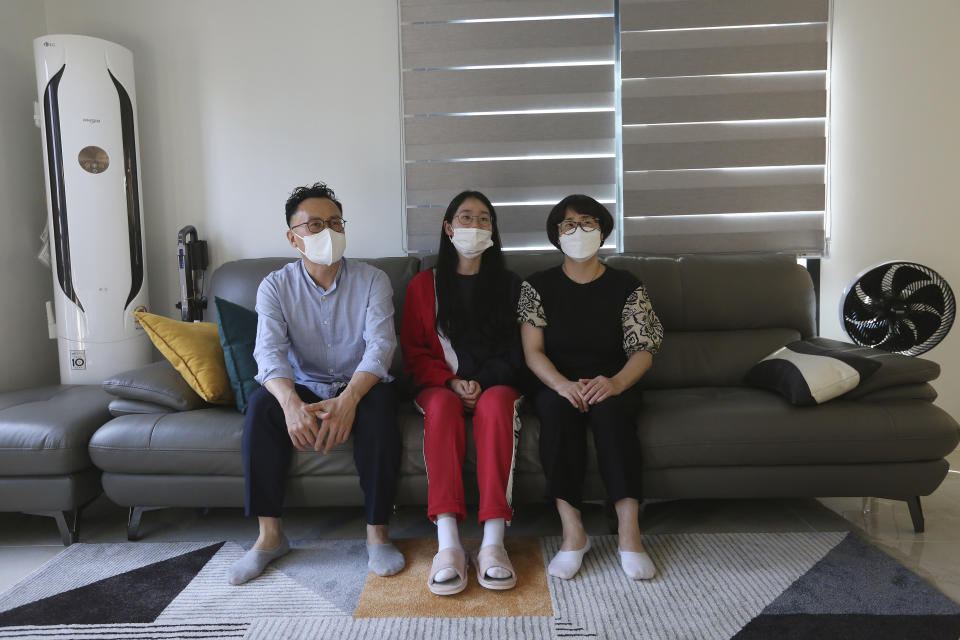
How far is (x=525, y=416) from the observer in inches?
77.7

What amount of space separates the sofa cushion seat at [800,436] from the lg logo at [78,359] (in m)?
2.29

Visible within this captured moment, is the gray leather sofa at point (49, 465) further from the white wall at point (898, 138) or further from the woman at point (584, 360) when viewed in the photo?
the white wall at point (898, 138)

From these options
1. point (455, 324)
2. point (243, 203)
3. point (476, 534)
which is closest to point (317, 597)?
point (476, 534)

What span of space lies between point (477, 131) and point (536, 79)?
36cm

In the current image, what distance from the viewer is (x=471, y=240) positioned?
83.7 inches

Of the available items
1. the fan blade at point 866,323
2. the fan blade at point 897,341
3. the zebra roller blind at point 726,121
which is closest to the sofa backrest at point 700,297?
the fan blade at point 866,323

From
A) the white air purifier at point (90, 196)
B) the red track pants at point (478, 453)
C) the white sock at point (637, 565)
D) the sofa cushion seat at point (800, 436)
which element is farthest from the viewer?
the white air purifier at point (90, 196)

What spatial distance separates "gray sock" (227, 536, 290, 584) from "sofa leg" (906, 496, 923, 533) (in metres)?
1.96

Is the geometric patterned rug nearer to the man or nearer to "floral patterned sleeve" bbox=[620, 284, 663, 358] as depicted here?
the man

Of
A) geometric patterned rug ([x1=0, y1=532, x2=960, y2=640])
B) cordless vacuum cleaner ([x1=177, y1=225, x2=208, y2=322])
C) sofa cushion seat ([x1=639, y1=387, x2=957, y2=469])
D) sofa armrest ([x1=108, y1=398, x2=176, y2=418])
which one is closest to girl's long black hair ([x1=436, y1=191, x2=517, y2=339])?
sofa cushion seat ([x1=639, y1=387, x2=957, y2=469])

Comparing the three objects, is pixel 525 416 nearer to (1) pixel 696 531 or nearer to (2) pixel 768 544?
(1) pixel 696 531

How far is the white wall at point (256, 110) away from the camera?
2900 mm

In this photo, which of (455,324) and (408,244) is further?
(408,244)

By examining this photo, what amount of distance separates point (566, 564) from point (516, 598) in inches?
7.3
